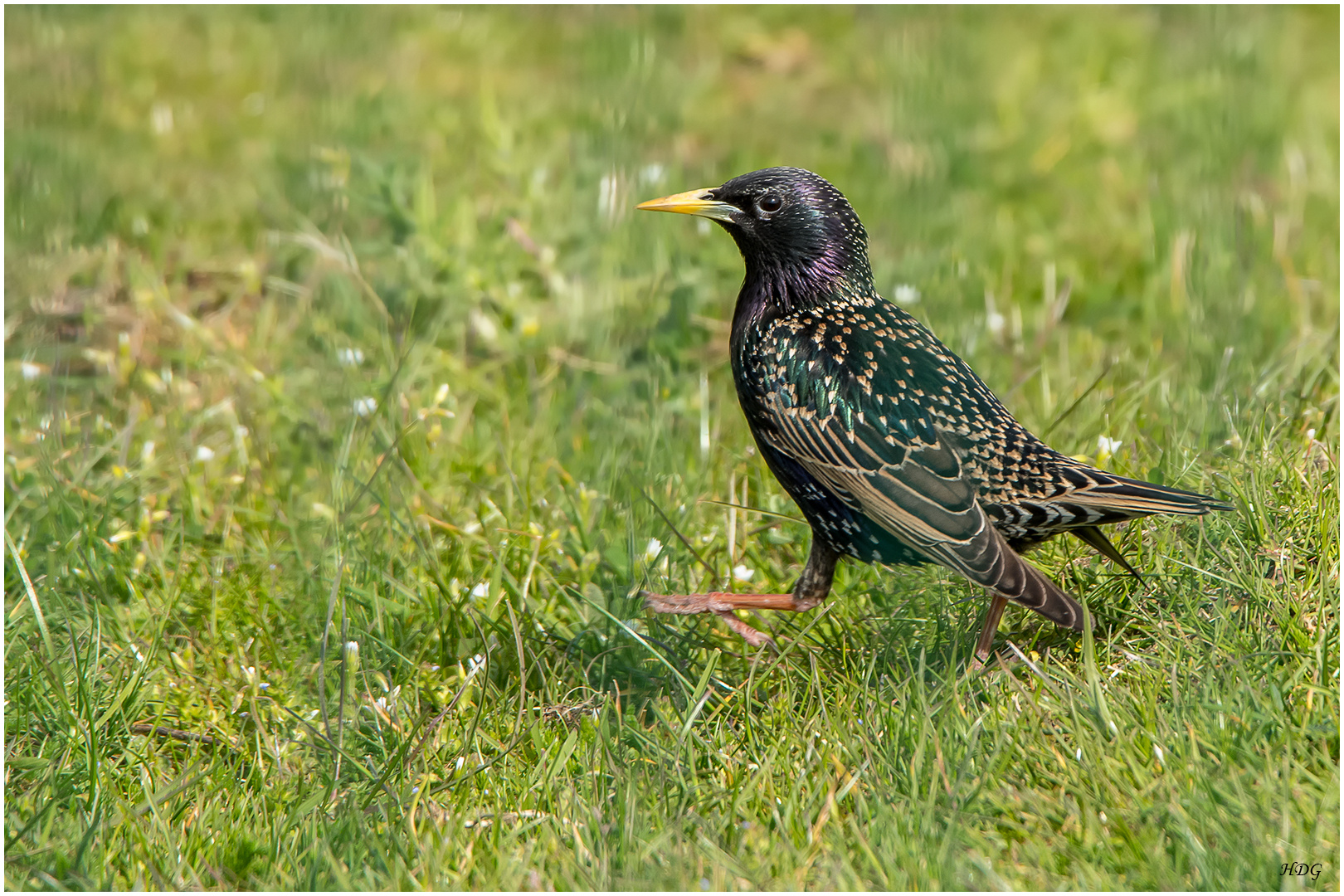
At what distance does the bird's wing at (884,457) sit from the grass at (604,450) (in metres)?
0.33

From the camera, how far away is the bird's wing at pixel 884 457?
145 inches

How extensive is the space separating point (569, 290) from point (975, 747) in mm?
3044

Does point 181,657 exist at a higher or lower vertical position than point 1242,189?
lower

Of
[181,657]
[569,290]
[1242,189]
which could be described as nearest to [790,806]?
[181,657]

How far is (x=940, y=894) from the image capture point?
9.80ft

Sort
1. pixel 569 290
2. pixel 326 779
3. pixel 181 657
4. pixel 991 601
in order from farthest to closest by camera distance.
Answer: pixel 569 290 < pixel 181 657 < pixel 991 601 < pixel 326 779

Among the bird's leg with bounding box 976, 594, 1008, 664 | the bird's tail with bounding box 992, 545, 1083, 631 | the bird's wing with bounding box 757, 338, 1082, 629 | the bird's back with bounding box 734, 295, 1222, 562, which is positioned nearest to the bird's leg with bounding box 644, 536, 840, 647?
the bird's back with bounding box 734, 295, 1222, 562

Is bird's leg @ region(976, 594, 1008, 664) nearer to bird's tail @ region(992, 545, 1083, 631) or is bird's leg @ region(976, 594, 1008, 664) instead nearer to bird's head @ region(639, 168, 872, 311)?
bird's tail @ region(992, 545, 1083, 631)

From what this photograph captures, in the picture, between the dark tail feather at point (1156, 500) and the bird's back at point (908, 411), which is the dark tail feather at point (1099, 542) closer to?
the bird's back at point (908, 411)

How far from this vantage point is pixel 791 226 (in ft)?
13.8

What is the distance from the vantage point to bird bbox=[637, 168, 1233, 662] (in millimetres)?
3678

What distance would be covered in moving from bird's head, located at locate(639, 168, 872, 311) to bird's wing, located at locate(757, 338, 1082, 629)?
357mm

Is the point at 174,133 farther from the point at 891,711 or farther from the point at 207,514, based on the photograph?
the point at 891,711

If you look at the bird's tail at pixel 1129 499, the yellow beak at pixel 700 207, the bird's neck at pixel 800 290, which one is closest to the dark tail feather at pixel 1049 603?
the bird's tail at pixel 1129 499
